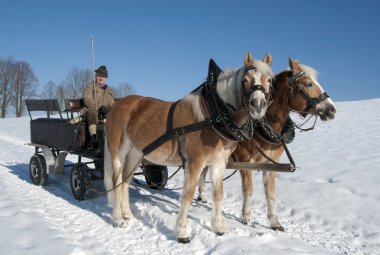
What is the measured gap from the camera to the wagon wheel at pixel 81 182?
5.74 m

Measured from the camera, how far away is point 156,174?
686 centimetres

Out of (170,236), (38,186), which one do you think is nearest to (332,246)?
(170,236)

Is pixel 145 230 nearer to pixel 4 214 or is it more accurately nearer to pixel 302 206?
pixel 4 214

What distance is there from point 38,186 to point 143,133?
3534mm

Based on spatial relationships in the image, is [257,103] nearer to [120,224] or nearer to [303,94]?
[303,94]

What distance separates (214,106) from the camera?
385 centimetres

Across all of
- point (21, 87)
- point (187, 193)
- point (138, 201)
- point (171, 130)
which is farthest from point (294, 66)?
point (21, 87)

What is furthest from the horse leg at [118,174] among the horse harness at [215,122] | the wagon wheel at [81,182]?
the horse harness at [215,122]

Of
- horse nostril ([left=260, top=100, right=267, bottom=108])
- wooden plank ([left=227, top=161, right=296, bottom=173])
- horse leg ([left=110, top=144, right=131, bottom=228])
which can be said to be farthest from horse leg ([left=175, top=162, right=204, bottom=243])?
horse leg ([left=110, top=144, right=131, bottom=228])

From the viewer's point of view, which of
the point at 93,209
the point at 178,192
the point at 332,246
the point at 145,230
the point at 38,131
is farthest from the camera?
the point at 38,131

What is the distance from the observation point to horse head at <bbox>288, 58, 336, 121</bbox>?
414 cm

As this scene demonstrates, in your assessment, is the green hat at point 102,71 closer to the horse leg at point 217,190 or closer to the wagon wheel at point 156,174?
the wagon wheel at point 156,174

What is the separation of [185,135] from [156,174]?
3042mm

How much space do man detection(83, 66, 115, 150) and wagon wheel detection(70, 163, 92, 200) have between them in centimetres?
44
